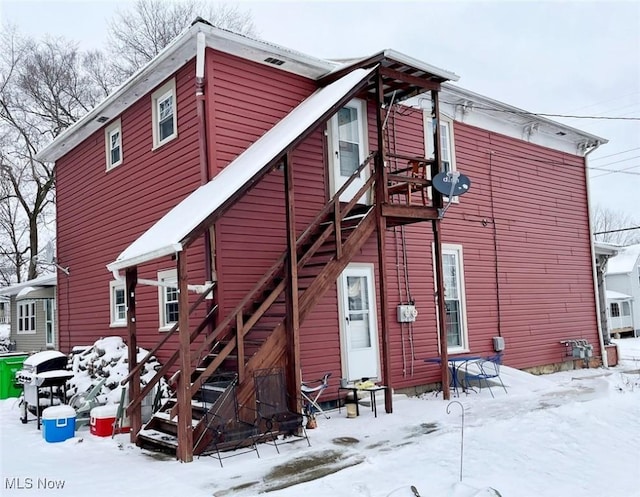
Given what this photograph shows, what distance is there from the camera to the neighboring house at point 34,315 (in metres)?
17.7

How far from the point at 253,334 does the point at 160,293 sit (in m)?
2.11

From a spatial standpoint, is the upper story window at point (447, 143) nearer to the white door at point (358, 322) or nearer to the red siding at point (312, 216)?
the red siding at point (312, 216)

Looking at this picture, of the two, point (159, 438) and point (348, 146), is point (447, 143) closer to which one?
point (348, 146)

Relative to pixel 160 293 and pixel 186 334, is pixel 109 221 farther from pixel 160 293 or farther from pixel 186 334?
pixel 186 334

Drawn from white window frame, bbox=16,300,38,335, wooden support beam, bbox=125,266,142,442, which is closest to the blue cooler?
wooden support beam, bbox=125,266,142,442

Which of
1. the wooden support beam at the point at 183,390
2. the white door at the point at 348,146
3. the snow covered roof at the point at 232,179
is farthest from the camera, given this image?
the white door at the point at 348,146

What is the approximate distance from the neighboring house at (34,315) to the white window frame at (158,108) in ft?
30.9

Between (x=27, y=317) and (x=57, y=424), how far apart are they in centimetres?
1568

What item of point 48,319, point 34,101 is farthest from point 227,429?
point 34,101

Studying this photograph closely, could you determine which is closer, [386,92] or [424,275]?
[386,92]

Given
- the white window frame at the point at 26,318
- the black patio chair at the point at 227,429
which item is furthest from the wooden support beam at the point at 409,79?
the white window frame at the point at 26,318

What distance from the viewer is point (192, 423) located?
22.2 ft

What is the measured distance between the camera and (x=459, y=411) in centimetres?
884

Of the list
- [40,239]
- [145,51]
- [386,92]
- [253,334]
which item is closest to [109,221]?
[253,334]
